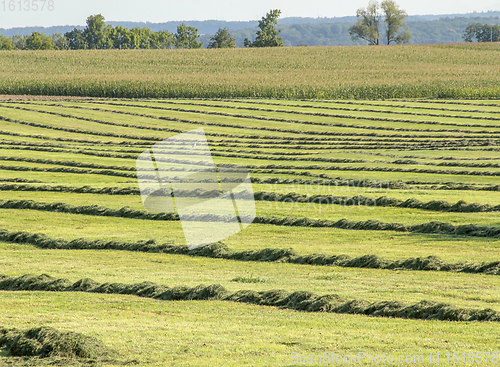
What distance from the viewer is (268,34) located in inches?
5723

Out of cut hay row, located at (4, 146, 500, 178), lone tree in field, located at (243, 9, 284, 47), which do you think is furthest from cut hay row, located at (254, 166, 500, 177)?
lone tree in field, located at (243, 9, 284, 47)

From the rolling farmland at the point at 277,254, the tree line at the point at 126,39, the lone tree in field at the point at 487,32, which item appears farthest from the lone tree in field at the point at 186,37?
the rolling farmland at the point at 277,254

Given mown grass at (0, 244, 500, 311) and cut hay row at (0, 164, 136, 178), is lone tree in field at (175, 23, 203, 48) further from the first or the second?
mown grass at (0, 244, 500, 311)

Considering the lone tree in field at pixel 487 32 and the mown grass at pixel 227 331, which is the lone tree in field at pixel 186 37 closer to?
the lone tree in field at pixel 487 32

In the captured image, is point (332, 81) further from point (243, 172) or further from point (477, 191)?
point (477, 191)

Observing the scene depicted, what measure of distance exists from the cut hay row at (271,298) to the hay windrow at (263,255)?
0.73 meters

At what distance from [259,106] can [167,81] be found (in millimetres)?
18449

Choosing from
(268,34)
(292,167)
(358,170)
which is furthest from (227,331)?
(268,34)

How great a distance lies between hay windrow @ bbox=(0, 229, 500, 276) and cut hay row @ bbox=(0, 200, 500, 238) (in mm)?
3865

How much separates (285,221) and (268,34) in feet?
421

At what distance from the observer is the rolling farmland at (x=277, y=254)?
1110cm

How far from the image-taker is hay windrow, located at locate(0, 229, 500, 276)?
16594mm

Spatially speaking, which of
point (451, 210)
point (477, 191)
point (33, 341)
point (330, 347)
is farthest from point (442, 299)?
point (477, 191)

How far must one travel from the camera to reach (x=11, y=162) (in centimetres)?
3928
